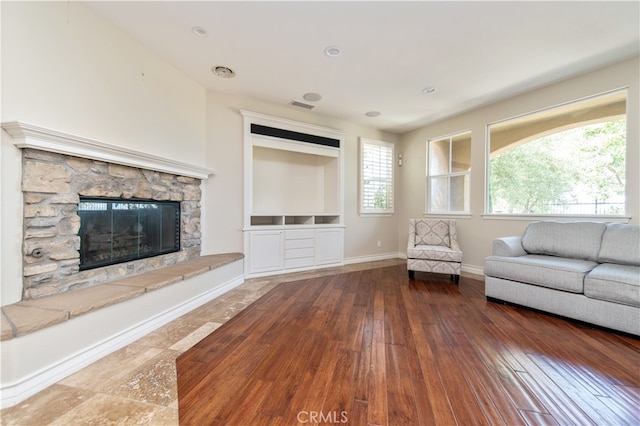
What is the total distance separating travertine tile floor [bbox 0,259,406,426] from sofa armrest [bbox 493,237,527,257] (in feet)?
10.7

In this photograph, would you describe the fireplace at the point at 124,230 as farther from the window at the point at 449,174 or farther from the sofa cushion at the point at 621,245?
the sofa cushion at the point at 621,245

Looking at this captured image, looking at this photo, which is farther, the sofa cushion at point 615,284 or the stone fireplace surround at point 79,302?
the sofa cushion at point 615,284

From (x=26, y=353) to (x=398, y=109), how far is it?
4.75 m

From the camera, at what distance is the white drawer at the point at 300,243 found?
4234mm

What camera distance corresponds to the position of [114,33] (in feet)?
7.86

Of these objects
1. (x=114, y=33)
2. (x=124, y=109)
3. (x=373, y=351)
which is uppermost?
(x=114, y=33)

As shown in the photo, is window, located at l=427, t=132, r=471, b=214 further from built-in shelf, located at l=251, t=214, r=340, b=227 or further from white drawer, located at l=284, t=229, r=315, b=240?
white drawer, located at l=284, t=229, r=315, b=240

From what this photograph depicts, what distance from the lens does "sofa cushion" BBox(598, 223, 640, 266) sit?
248 centimetres

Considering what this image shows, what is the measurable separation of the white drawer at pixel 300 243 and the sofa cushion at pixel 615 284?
3296mm

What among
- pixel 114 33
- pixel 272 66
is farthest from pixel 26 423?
pixel 272 66

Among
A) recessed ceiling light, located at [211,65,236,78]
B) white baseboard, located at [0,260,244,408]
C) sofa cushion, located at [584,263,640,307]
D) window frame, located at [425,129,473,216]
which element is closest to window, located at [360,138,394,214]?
window frame, located at [425,129,473,216]

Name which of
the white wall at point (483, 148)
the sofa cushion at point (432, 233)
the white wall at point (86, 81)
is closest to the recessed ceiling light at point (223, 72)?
the white wall at point (86, 81)

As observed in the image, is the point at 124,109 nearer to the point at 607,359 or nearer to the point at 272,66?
the point at 272,66

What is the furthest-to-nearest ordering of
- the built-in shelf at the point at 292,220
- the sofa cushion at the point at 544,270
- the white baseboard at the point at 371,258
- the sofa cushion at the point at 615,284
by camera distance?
the white baseboard at the point at 371,258 → the built-in shelf at the point at 292,220 → the sofa cushion at the point at 544,270 → the sofa cushion at the point at 615,284
